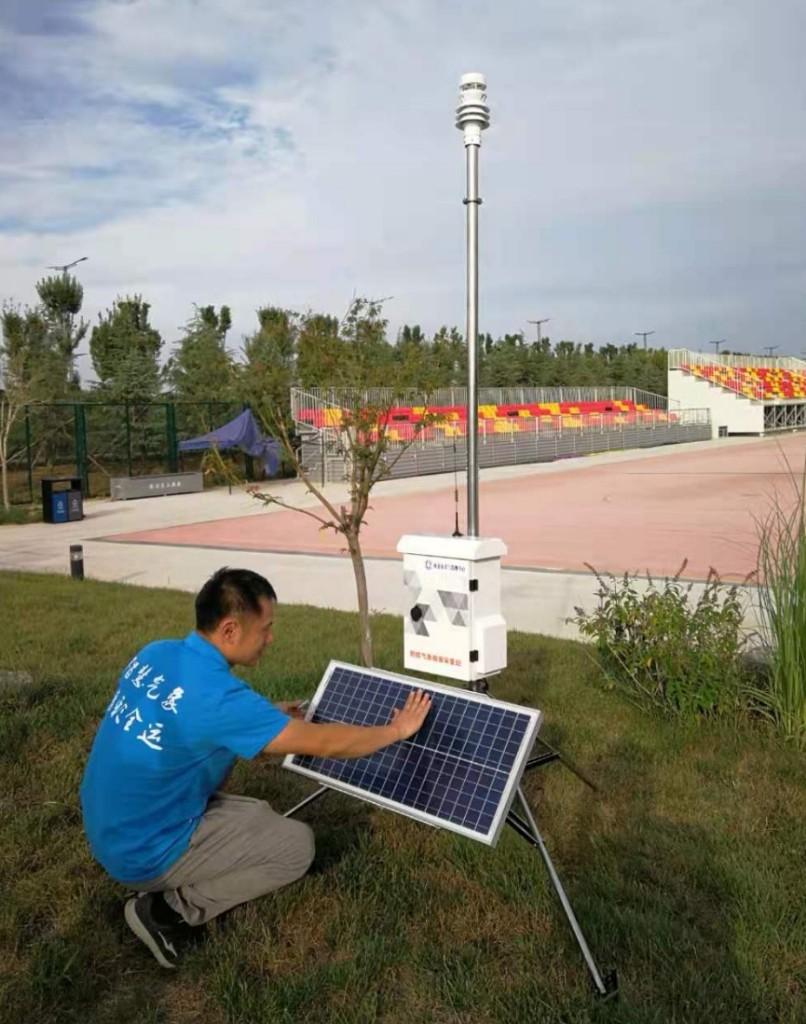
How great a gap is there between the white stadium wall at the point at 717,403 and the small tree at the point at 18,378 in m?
32.6

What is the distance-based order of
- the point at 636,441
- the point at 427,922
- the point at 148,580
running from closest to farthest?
the point at 427,922 < the point at 148,580 < the point at 636,441

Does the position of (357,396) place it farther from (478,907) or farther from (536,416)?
(536,416)

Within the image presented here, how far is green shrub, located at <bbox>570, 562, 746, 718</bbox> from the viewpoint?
5.22 metres

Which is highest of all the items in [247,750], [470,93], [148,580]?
[470,93]

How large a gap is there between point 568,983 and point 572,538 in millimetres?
11419

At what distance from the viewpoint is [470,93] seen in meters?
4.86

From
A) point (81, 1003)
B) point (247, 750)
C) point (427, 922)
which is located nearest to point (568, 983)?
point (427, 922)

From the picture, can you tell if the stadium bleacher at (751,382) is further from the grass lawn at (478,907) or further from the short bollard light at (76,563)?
the grass lawn at (478,907)

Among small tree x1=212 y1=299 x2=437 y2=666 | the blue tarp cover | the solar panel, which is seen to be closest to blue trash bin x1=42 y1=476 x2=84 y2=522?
the blue tarp cover

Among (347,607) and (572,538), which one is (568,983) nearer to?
(347,607)

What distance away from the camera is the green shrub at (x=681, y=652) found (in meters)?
5.22

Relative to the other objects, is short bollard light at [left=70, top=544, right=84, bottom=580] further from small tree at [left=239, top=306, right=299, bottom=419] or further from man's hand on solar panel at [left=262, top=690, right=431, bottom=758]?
man's hand on solar panel at [left=262, top=690, right=431, bottom=758]

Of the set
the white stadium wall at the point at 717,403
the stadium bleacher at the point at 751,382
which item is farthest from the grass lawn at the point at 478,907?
the stadium bleacher at the point at 751,382

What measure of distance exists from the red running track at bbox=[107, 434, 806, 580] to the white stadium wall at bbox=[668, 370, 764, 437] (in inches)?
952
